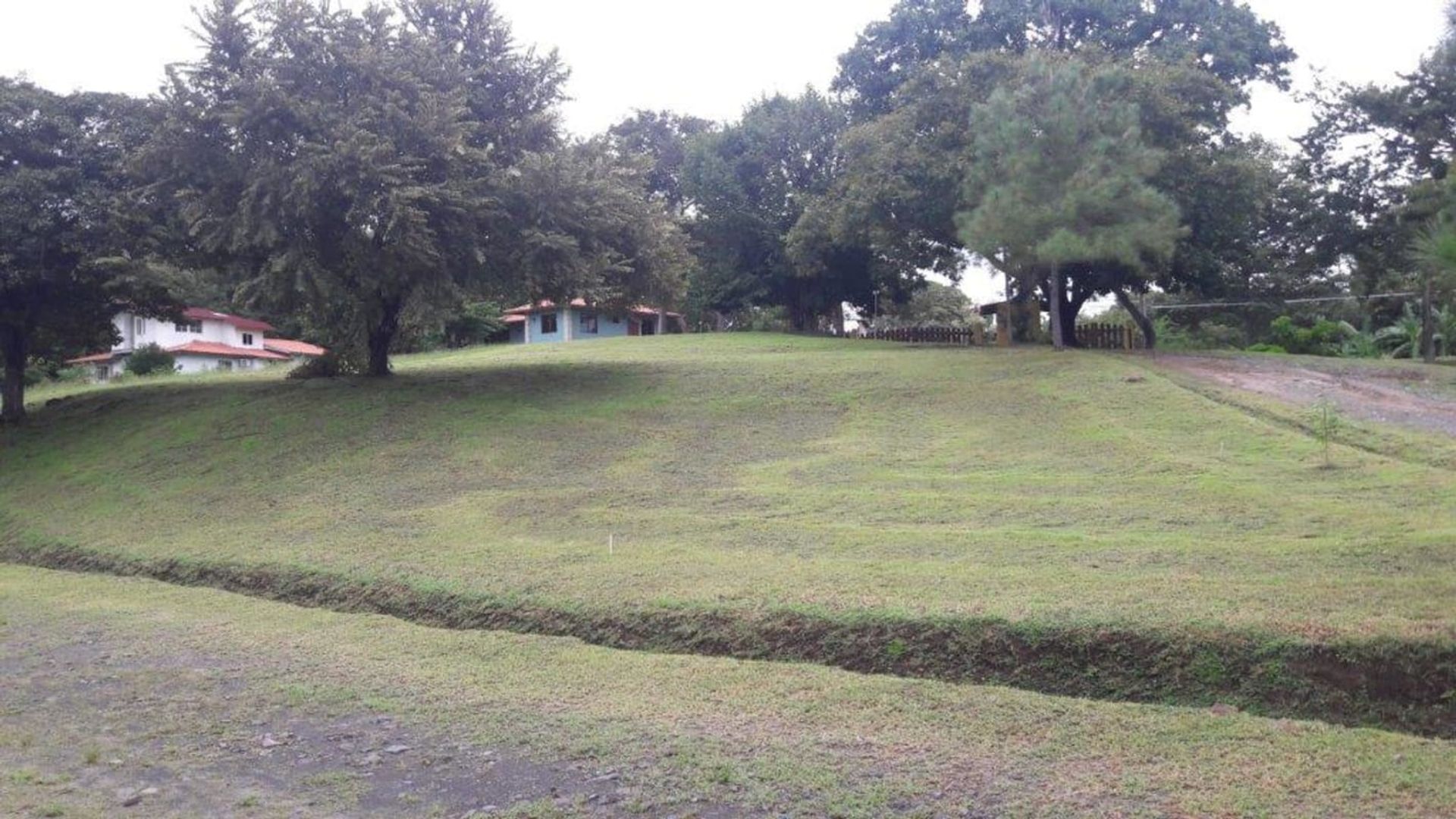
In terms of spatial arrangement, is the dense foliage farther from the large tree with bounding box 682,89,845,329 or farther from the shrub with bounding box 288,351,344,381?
the large tree with bounding box 682,89,845,329

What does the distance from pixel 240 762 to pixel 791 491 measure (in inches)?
336

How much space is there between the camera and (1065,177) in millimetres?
22672

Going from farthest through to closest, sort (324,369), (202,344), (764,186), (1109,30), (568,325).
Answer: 1. (568,325)
2. (202,344)
3. (764,186)
4. (1109,30)
5. (324,369)

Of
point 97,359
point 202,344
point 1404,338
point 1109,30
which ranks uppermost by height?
point 1109,30

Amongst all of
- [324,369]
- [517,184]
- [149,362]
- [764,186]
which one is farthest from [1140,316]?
[149,362]

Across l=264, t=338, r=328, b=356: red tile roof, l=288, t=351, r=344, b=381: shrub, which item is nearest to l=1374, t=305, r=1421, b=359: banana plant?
l=288, t=351, r=344, b=381: shrub

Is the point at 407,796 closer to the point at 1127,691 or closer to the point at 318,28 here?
the point at 1127,691

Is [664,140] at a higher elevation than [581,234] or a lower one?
higher

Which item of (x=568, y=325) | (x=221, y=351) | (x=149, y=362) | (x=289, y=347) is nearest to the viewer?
(x=149, y=362)

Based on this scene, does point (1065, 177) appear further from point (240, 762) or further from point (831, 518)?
point (240, 762)

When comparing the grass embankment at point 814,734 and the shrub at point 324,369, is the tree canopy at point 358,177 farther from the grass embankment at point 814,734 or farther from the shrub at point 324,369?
the grass embankment at point 814,734

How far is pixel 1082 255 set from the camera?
A: 21.9m

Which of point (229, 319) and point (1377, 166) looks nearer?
point (1377, 166)

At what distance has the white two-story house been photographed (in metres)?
49.8
